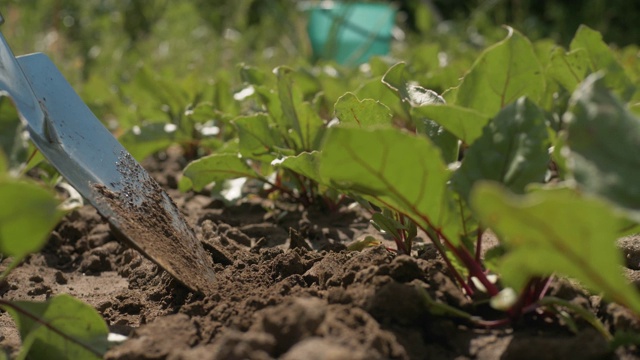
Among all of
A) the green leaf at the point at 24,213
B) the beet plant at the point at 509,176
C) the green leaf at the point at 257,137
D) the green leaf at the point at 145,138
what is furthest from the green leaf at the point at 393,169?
the green leaf at the point at 145,138

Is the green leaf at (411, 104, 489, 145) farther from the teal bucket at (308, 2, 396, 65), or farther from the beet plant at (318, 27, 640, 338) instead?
the teal bucket at (308, 2, 396, 65)

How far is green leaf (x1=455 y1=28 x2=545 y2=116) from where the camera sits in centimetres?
139

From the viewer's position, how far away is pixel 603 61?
1970 mm

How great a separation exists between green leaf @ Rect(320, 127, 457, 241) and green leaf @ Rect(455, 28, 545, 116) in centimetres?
26

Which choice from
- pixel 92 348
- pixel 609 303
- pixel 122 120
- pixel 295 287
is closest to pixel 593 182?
pixel 609 303

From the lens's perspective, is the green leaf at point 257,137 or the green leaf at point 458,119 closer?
the green leaf at point 458,119

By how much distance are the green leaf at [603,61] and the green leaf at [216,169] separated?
100cm

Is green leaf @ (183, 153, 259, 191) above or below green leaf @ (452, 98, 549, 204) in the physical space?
below

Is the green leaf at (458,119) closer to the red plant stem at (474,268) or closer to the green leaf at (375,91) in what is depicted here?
the red plant stem at (474,268)

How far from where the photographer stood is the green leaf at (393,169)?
1102 mm

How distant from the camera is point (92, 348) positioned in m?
1.28

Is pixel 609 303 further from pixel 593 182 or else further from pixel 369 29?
pixel 369 29

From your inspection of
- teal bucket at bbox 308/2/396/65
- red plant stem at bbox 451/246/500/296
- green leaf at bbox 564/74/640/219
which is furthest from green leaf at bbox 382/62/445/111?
teal bucket at bbox 308/2/396/65

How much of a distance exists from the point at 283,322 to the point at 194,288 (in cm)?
48
